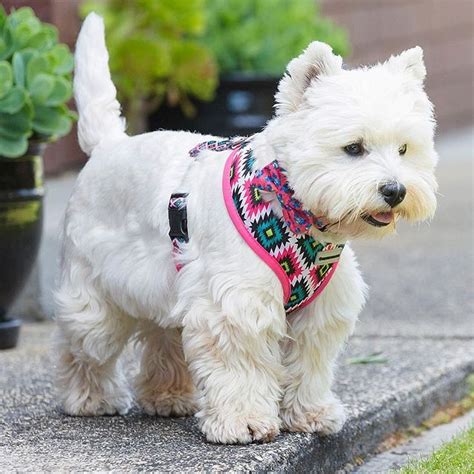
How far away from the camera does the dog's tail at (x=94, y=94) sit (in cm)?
501

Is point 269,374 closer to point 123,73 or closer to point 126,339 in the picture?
point 126,339

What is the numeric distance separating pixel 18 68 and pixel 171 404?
194cm

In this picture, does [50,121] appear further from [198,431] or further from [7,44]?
[198,431]

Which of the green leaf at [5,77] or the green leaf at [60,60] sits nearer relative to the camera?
the green leaf at [5,77]

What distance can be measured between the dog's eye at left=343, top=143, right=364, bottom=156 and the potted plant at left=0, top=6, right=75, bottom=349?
232cm

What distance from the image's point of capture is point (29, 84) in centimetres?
596

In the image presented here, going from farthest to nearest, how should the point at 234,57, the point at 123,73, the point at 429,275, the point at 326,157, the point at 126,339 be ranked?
1. the point at 234,57
2. the point at 123,73
3. the point at 429,275
4. the point at 126,339
5. the point at 326,157

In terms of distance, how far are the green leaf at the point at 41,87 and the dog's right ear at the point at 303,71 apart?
206cm

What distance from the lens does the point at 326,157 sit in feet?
12.9

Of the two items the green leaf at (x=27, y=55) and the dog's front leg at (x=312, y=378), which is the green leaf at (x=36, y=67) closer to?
the green leaf at (x=27, y=55)

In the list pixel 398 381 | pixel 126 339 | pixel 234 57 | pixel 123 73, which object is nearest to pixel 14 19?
pixel 126 339

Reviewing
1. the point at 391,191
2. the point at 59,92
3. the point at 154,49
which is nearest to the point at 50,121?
the point at 59,92

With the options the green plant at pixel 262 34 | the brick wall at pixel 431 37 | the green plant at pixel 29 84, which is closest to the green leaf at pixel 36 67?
the green plant at pixel 29 84

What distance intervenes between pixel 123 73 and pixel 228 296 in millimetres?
6354
